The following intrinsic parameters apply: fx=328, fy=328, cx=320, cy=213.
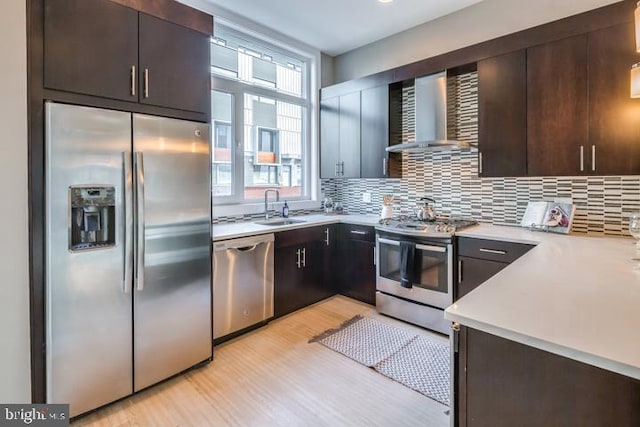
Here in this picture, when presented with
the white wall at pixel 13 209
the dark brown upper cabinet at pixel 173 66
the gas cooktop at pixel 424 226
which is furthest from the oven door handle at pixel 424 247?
the white wall at pixel 13 209

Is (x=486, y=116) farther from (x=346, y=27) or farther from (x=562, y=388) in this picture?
(x=562, y=388)

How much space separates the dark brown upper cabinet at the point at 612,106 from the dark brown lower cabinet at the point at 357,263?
1967mm

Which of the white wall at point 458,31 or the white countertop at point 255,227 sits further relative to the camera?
the white wall at point 458,31

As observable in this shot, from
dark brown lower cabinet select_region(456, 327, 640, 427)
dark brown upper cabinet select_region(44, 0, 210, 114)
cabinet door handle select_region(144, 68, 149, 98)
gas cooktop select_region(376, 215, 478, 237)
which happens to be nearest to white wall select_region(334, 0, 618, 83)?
Result: gas cooktop select_region(376, 215, 478, 237)

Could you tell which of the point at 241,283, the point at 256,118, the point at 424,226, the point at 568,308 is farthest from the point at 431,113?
the point at 568,308

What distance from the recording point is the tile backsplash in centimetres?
262

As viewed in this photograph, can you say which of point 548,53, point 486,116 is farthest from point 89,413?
point 548,53

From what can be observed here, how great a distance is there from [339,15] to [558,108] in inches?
86.8

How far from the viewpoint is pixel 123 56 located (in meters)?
1.96

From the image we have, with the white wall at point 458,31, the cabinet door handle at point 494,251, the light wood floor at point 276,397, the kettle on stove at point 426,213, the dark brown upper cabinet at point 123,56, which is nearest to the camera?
the dark brown upper cabinet at point 123,56

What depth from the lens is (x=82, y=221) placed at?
72.2 inches

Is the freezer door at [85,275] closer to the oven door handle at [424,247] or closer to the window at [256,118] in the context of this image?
the window at [256,118]

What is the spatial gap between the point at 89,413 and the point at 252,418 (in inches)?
37.3

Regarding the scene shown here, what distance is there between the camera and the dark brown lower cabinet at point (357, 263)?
3529 mm
